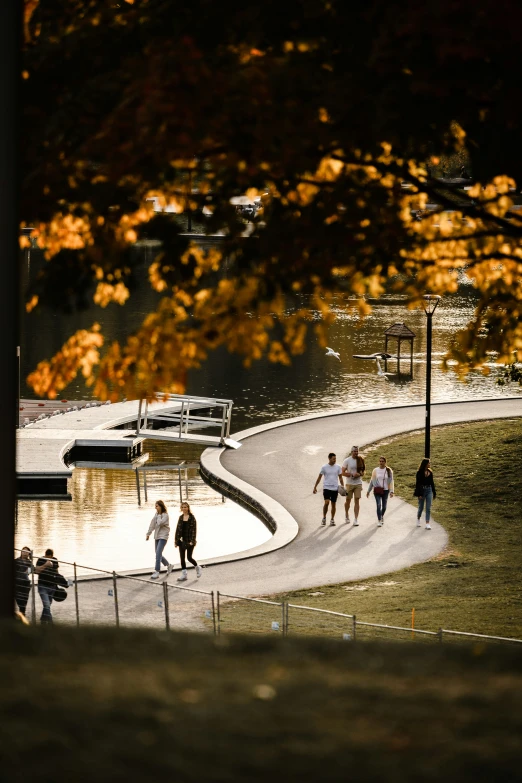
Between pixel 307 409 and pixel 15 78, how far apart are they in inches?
1200


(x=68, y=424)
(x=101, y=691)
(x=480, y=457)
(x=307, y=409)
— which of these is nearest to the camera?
(x=101, y=691)

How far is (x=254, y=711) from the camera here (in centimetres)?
485

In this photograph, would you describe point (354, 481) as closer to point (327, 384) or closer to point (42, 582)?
point (42, 582)

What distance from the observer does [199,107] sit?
7199mm

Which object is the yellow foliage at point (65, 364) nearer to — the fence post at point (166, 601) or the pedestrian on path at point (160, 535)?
the fence post at point (166, 601)

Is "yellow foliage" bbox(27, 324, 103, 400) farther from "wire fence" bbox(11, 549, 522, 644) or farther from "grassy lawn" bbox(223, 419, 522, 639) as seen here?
"grassy lawn" bbox(223, 419, 522, 639)

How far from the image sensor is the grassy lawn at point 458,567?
14617 millimetres

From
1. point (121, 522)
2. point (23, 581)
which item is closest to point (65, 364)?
point (23, 581)

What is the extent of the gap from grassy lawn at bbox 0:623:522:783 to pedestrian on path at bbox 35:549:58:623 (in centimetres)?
904

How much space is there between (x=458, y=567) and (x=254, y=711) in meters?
13.6

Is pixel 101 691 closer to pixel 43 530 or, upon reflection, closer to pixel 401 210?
→ pixel 401 210

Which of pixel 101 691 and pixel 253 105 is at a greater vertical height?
pixel 253 105

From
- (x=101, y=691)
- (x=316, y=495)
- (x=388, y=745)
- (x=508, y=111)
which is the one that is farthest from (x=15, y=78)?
Result: (x=316, y=495)

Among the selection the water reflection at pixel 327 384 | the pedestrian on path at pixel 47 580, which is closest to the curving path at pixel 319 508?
the water reflection at pixel 327 384
